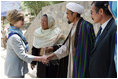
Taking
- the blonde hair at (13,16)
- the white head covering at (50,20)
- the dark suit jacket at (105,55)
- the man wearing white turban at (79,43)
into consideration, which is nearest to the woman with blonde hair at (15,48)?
the blonde hair at (13,16)

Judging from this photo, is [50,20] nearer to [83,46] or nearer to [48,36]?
[48,36]

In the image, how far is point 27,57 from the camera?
95.5 inches

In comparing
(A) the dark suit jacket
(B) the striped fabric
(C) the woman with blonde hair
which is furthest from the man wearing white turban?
(C) the woman with blonde hair

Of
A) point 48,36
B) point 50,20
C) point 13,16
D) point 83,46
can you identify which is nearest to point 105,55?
point 83,46

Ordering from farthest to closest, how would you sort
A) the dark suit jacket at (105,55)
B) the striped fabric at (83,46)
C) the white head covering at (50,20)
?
1. the white head covering at (50,20)
2. the striped fabric at (83,46)
3. the dark suit jacket at (105,55)

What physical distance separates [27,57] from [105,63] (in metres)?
1.18

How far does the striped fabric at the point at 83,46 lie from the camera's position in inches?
88.4

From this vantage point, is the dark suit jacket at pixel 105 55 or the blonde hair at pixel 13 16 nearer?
the dark suit jacket at pixel 105 55

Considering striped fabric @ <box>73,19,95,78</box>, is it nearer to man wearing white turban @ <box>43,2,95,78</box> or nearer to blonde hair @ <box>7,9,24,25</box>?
man wearing white turban @ <box>43,2,95,78</box>

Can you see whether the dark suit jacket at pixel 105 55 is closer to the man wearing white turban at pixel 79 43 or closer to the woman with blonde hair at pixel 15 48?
the man wearing white turban at pixel 79 43

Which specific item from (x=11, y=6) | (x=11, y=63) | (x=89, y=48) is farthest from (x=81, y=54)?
(x=11, y=6)

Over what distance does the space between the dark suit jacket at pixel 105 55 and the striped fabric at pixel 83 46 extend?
1.39 feet

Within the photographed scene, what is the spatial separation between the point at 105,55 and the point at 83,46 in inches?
23.9

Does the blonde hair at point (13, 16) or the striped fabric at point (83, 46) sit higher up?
the blonde hair at point (13, 16)
